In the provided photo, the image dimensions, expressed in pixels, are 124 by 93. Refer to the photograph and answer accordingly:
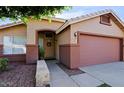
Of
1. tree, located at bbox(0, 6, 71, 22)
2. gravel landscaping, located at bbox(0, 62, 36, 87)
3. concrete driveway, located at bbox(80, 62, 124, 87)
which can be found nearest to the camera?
gravel landscaping, located at bbox(0, 62, 36, 87)

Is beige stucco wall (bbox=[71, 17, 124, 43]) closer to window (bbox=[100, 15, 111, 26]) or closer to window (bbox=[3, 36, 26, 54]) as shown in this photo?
window (bbox=[100, 15, 111, 26])

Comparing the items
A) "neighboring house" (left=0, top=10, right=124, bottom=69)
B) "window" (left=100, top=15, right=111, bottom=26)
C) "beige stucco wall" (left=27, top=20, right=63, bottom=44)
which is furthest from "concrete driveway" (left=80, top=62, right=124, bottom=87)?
"beige stucco wall" (left=27, top=20, right=63, bottom=44)

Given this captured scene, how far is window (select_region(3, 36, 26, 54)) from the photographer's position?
1590cm

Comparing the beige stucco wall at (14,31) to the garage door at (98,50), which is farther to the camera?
the beige stucco wall at (14,31)

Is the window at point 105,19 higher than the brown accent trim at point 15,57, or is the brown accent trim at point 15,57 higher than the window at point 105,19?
the window at point 105,19

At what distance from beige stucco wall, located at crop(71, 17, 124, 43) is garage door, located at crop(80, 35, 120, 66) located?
19.8 inches

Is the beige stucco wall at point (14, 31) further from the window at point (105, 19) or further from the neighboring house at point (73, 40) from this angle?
the window at point (105, 19)

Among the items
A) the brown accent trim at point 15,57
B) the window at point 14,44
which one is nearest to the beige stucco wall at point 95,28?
the window at point 14,44

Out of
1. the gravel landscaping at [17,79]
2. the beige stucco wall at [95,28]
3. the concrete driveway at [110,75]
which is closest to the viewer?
the gravel landscaping at [17,79]

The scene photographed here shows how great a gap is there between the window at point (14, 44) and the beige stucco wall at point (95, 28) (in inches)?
273

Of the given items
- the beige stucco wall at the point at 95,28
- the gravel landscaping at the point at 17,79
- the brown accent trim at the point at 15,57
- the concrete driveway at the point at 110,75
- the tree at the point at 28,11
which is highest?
the tree at the point at 28,11

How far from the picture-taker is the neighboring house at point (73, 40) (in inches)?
444

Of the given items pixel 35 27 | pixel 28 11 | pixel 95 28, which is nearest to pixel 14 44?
pixel 35 27

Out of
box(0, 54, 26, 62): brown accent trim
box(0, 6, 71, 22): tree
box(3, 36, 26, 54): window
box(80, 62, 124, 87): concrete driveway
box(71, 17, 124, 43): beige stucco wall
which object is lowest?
box(80, 62, 124, 87): concrete driveway
